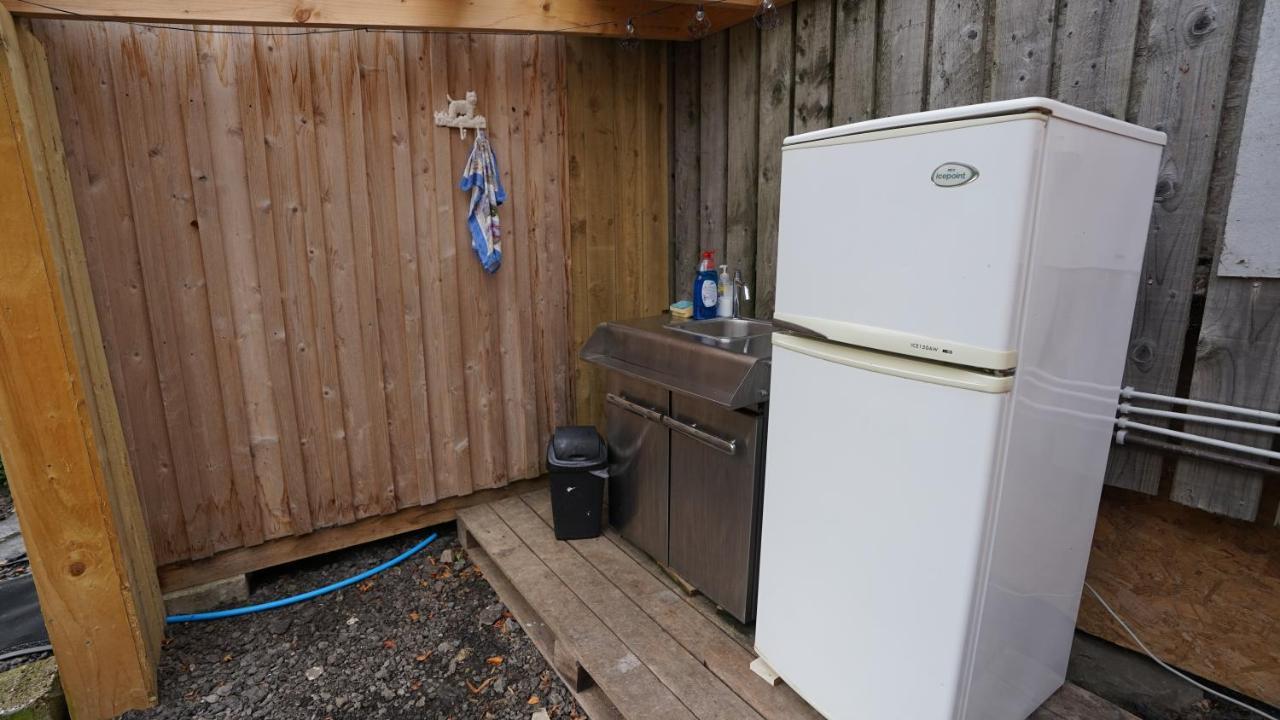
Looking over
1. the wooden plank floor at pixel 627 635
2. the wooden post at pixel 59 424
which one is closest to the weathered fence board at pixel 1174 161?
the wooden plank floor at pixel 627 635

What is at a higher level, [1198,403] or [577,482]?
[1198,403]

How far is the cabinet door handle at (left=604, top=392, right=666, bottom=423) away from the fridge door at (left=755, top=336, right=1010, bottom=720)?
2.33 ft

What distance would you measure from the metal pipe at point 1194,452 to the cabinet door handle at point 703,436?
1.17 metres

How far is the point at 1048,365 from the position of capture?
56.0 inches

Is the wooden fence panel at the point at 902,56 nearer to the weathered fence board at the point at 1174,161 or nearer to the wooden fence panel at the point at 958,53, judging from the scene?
the wooden fence panel at the point at 958,53

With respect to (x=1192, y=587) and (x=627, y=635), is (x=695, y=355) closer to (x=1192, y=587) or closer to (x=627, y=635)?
(x=627, y=635)

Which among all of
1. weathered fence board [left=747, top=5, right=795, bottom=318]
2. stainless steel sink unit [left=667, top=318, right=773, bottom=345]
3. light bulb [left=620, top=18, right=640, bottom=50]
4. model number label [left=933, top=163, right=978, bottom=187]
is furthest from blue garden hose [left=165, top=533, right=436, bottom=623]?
model number label [left=933, top=163, right=978, bottom=187]

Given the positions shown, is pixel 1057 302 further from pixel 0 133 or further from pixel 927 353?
pixel 0 133

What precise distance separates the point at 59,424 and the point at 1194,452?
3.37m

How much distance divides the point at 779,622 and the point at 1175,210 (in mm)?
1642

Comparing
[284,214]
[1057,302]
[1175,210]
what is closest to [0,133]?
[284,214]

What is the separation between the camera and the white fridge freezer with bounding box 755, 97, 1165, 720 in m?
1.31

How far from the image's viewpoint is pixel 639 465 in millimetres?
2707

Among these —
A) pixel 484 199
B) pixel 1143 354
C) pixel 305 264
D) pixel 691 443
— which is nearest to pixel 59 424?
pixel 305 264
